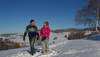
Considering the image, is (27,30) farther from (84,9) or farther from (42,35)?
(84,9)

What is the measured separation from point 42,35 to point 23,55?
1.18m

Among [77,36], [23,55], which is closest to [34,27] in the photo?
[23,55]

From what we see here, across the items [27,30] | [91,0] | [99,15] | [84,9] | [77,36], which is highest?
[91,0]

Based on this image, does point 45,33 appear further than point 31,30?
Yes

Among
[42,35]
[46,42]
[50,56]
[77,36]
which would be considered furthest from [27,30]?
[77,36]

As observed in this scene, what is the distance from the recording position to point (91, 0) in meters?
18.6

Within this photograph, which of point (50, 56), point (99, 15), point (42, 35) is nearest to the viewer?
point (50, 56)

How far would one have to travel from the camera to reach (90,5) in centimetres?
1891

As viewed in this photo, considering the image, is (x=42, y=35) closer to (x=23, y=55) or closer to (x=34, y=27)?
(x=34, y=27)

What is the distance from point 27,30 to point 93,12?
16.0 metres

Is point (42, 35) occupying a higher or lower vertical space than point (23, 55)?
higher

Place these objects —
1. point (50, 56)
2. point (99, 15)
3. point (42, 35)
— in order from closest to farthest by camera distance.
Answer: point (50, 56) < point (42, 35) < point (99, 15)

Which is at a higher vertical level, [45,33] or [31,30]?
[31,30]

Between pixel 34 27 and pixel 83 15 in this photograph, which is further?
pixel 83 15
